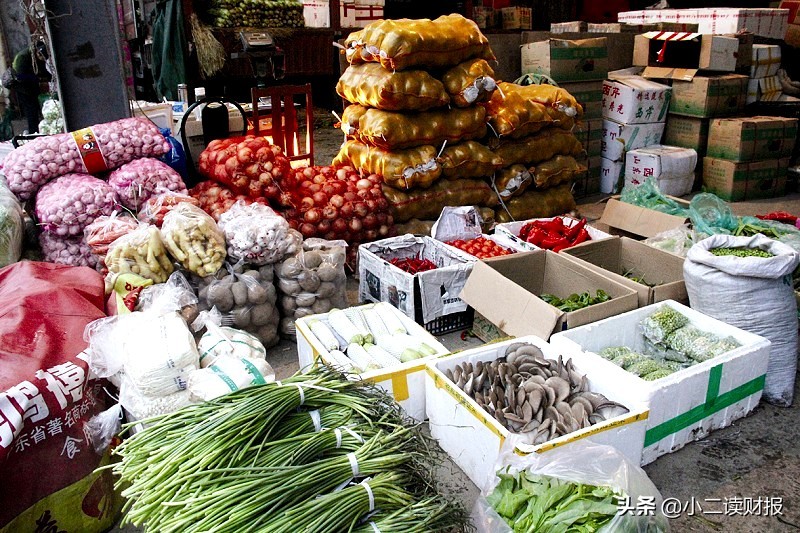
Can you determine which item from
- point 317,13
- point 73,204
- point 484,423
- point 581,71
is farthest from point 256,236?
point 317,13

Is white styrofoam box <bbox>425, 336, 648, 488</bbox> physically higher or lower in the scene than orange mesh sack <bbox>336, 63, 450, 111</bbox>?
lower

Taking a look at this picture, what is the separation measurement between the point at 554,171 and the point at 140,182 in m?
3.50

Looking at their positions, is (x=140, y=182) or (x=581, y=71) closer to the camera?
(x=140, y=182)

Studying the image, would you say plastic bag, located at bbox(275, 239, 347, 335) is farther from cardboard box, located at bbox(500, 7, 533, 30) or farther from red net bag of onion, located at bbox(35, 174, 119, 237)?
cardboard box, located at bbox(500, 7, 533, 30)

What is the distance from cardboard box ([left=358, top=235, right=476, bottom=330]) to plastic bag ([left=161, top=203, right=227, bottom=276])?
1072mm

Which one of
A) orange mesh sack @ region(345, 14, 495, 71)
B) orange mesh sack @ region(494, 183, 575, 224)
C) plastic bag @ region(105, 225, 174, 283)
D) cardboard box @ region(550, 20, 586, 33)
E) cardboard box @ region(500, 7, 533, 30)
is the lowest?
orange mesh sack @ region(494, 183, 575, 224)

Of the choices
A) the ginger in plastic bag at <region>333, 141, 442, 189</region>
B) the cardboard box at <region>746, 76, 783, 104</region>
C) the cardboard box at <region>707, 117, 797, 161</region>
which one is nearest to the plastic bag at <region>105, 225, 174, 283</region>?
the ginger in plastic bag at <region>333, 141, 442, 189</region>

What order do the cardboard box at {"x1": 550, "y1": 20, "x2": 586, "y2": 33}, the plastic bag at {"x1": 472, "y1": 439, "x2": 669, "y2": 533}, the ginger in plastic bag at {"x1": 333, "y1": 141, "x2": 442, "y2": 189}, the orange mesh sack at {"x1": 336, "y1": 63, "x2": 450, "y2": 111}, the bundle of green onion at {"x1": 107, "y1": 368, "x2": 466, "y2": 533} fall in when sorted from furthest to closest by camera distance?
the cardboard box at {"x1": 550, "y1": 20, "x2": 586, "y2": 33}, the ginger in plastic bag at {"x1": 333, "y1": 141, "x2": 442, "y2": 189}, the orange mesh sack at {"x1": 336, "y1": 63, "x2": 450, "y2": 111}, the plastic bag at {"x1": 472, "y1": 439, "x2": 669, "y2": 533}, the bundle of green onion at {"x1": 107, "y1": 368, "x2": 466, "y2": 533}

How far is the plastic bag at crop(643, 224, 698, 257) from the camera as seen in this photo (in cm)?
433

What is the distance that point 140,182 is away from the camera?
412 centimetres

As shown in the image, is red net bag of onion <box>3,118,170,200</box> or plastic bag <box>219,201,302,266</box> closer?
plastic bag <box>219,201,302,266</box>

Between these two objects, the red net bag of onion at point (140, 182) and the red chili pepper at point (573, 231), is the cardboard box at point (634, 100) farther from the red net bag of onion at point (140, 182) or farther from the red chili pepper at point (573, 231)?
the red net bag of onion at point (140, 182)

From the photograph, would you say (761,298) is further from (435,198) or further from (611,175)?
(611,175)

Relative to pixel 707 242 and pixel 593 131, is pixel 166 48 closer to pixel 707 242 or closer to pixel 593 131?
pixel 593 131
